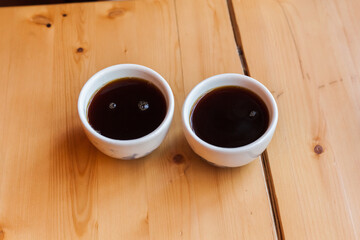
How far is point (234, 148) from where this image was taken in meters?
0.66

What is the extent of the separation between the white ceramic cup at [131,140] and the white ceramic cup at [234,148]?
42 mm

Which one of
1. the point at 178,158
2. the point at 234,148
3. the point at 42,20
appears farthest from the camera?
the point at 42,20

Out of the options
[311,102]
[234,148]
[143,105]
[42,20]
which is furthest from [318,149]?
[42,20]

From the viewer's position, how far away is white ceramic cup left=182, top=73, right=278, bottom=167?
66cm

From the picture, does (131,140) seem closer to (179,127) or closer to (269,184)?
(179,127)

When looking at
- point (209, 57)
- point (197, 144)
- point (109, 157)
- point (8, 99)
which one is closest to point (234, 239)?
point (197, 144)

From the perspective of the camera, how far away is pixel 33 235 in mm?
690

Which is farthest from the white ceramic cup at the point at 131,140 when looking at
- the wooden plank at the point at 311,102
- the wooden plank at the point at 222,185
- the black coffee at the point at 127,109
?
the wooden plank at the point at 311,102

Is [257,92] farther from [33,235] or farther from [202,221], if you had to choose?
[33,235]

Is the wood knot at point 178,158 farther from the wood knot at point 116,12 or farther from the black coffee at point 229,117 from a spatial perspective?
the wood knot at point 116,12

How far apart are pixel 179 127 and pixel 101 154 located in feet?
0.55

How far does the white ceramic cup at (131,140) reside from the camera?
0.67m

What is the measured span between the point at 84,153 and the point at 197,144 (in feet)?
0.80

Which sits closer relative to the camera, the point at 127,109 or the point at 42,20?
the point at 127,109
